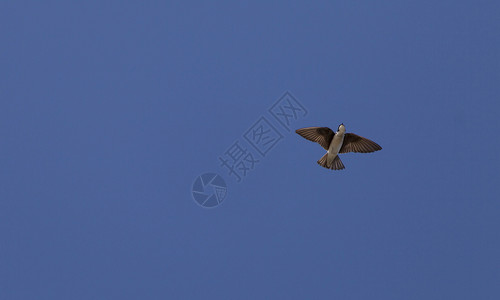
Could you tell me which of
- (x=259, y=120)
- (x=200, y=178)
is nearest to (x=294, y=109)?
(x=259, y=120)

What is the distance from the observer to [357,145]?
23656mm

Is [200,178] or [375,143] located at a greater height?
[375,143]

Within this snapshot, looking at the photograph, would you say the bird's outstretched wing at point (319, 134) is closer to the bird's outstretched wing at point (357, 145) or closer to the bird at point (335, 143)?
the bird at point (335, 143)

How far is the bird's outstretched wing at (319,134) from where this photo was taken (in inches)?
909

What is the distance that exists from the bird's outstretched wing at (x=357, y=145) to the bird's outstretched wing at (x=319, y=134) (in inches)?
21.9

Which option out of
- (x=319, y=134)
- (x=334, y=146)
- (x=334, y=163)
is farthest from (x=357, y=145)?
(x=319, y=134)

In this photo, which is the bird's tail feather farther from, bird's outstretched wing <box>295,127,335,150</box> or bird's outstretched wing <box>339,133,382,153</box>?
bird's outstretched wing <box>295,127,335,150</box>

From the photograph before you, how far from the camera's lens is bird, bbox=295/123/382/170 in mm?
23156

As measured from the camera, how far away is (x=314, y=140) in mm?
23484

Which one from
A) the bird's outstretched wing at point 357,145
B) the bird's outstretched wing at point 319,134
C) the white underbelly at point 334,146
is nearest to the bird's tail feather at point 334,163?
the white underbelly at point 334,146

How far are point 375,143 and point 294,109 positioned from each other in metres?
3.19

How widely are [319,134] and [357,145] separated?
1.42 meters

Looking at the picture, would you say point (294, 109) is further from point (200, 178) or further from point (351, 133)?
point (200, 178)

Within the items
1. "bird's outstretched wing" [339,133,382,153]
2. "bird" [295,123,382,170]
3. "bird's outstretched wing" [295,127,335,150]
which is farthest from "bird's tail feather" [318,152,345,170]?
"bird's outstretched wing" [295,127,335,150]
